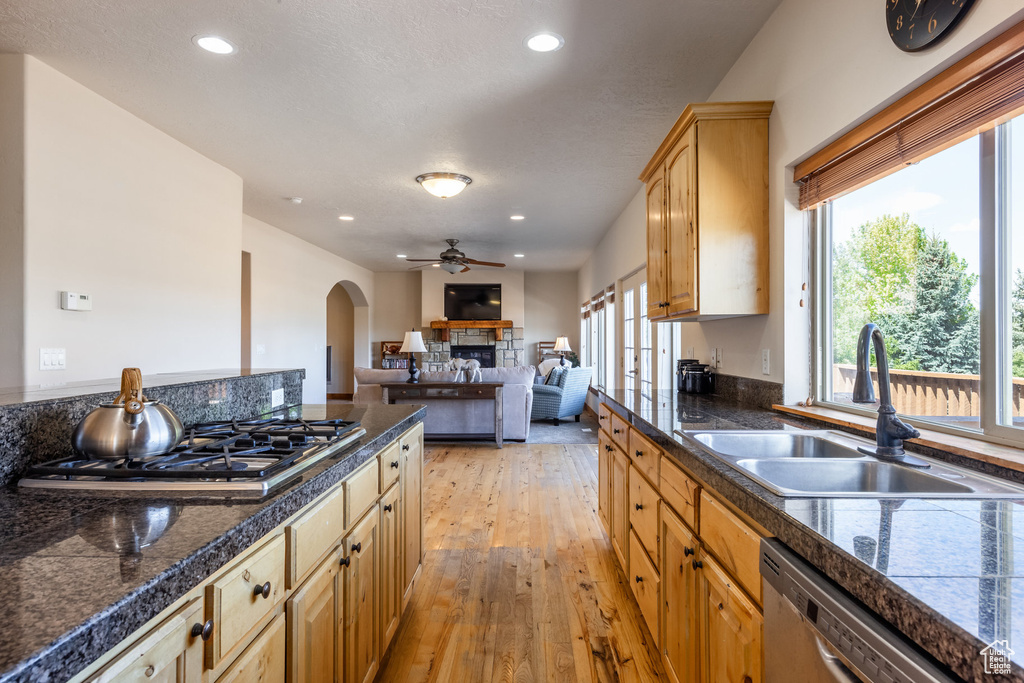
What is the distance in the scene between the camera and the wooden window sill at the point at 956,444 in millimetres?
1169

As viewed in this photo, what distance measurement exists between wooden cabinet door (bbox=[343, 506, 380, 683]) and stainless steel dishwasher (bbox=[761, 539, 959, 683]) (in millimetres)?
1033

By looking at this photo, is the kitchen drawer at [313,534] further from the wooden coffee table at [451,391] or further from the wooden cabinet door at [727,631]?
the wooden coffee table at [451,391]

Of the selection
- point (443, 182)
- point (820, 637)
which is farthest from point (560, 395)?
point (820, 637)

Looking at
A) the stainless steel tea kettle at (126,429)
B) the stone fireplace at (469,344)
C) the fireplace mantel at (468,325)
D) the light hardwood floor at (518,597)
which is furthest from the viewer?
A: the stone fireplace at (469,344)

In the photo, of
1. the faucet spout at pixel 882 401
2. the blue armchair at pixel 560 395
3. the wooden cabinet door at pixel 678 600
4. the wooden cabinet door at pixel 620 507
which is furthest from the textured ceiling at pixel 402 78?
the blue armchair at pixel 560 395

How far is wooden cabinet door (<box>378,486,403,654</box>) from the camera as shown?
1750 millimetres

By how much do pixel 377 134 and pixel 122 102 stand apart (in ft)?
4.89

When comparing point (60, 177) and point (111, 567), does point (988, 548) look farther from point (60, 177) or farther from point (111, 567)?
point (60, 177)

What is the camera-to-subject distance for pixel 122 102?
3105 millimetres

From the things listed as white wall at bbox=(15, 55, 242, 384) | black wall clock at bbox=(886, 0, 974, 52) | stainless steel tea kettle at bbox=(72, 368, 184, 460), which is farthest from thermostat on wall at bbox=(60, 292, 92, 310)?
black wall clock at bbox=(886, 0, 974, 52)

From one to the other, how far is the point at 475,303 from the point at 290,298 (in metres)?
3.74

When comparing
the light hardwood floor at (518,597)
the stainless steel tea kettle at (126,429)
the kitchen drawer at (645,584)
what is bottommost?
the light hardwood floor at (518,597)

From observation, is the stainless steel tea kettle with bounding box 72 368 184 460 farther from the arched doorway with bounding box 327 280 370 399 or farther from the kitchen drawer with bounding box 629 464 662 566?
the arched doorway with bounding box 327 280 370 399

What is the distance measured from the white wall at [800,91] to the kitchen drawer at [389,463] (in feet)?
5.40
